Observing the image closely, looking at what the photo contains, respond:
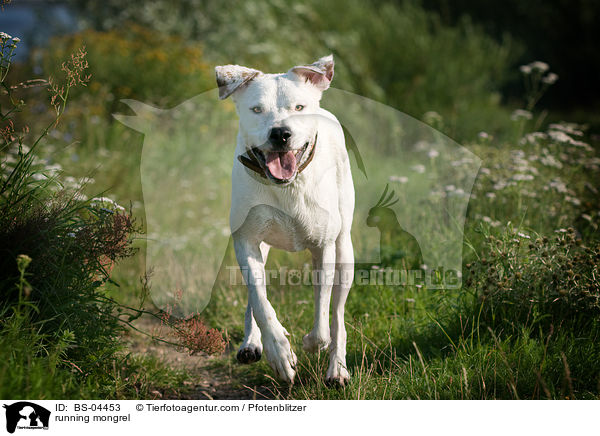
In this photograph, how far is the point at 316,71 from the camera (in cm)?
335

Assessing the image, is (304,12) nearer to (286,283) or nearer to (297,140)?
(286,283)

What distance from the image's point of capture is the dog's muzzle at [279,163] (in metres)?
3.22

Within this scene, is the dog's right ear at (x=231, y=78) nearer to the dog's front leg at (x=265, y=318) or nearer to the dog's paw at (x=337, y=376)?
the dog's front leg at (x=265, y=318)

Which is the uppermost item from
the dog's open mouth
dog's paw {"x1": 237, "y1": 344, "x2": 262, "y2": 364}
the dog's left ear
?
the dog's left ear

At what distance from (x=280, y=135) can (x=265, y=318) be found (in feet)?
3.55

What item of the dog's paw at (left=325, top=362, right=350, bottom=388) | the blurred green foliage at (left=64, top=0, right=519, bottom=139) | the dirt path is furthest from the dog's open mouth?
the blurred green foliage at (left=64, top=0, right=519, bottom=139)

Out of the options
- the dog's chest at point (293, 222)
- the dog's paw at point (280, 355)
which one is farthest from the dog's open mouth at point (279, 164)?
the dog's paw at point (280, 355)

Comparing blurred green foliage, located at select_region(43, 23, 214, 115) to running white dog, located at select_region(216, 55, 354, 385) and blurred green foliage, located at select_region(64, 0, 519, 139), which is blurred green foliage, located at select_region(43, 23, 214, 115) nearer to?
blurred green foliage, located at select_region(64, 0, 519, 139)

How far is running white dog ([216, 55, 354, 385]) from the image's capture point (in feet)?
10.7

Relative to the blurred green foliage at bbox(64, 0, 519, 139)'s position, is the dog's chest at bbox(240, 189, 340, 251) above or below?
below

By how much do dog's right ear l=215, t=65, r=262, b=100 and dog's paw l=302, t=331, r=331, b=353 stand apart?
1615 mm

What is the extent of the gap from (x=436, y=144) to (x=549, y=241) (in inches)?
98.0

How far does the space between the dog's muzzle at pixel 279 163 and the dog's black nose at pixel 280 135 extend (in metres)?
0.10
